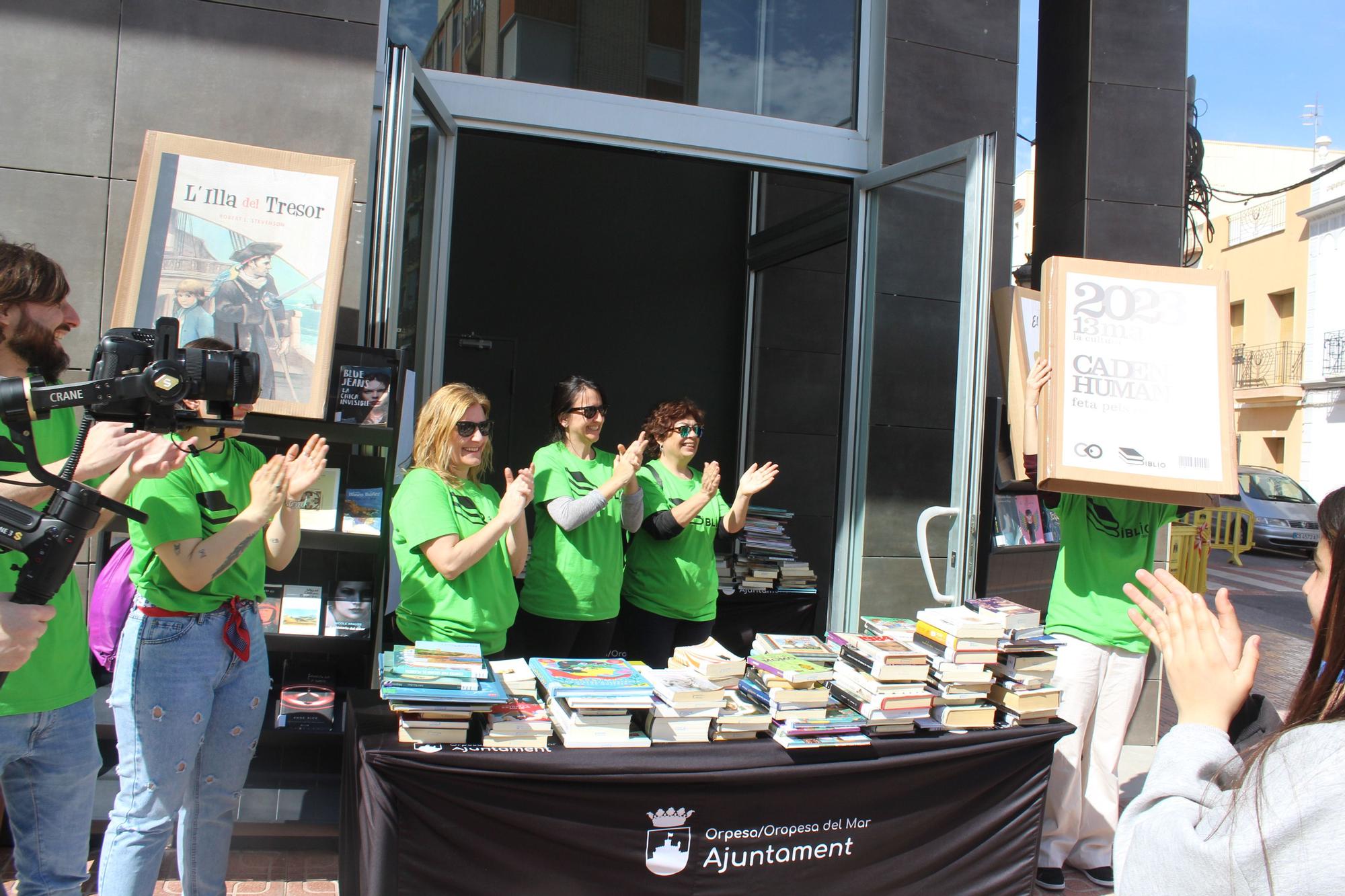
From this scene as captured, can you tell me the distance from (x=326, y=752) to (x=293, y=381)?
1472 mm

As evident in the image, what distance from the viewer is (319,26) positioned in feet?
12.3

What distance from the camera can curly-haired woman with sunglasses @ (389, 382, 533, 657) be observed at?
113 inches

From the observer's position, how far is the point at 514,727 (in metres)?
2.54

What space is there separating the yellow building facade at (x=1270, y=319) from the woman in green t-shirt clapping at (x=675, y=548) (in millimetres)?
24028

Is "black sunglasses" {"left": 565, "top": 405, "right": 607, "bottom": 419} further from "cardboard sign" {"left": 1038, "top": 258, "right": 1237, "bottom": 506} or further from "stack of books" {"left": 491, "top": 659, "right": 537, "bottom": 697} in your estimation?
"cardboard sign" {"left": 1038, "top": 258, "right": 1237, "bottom": 506}

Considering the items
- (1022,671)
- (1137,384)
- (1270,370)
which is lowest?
(1022,671)

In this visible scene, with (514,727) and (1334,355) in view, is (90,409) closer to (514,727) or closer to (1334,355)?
(514,727)

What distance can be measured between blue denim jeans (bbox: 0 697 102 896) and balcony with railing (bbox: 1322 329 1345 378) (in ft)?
84.8

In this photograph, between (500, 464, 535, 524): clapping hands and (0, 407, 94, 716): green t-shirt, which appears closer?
(0, 407, 94, 716): green t-shirt

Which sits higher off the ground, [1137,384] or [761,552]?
[1137,384]

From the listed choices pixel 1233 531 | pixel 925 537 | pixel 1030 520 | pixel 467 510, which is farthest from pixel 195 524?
pixel 1233 531

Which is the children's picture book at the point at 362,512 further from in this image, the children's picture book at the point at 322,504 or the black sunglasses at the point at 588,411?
the black sunglasses at the point at 588,411

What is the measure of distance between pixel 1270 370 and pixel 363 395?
86.0ft

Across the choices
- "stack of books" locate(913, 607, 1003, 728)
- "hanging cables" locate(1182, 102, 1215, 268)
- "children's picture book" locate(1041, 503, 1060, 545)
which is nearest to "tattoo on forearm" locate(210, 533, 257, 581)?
"stack of books" locate(913, 607, 1003, 728)
